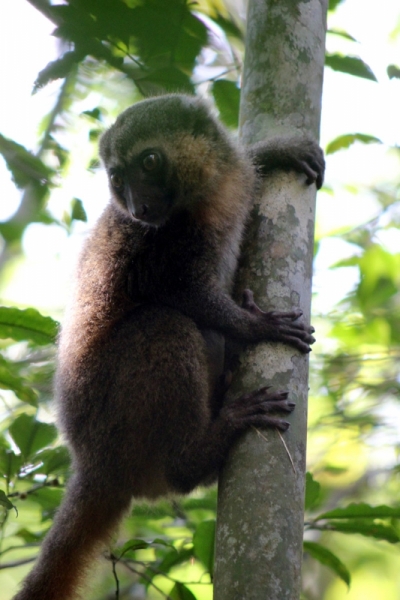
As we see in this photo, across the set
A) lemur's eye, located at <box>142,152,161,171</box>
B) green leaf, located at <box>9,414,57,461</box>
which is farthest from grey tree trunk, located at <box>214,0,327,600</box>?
green leaf, located at <box>9,414,57,461</box>

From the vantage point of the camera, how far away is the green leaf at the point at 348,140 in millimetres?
5055

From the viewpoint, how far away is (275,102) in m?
3.52

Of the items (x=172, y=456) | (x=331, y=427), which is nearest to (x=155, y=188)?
(x=172, y=456)

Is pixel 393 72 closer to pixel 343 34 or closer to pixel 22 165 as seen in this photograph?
pixel 343 34

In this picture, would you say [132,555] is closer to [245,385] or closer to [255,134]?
[245,385]

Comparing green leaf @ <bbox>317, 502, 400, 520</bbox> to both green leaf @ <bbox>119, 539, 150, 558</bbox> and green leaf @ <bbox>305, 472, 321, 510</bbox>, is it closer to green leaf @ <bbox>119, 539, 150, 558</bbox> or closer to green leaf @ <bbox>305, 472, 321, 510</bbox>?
green leaf @ <bbox>305, 472, 321, 510</bbox>

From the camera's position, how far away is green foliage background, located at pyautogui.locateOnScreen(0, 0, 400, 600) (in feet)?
11.3

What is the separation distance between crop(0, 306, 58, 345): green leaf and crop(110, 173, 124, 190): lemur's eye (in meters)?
1.23

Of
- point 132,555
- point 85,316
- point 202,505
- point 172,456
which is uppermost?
point 85,316

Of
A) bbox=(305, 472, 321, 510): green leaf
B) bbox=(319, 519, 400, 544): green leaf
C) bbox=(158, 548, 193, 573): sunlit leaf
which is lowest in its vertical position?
bbox=(158, 548, 193, 573): sunlit leaf

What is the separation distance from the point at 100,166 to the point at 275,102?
2093mm

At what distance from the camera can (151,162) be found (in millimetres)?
4363

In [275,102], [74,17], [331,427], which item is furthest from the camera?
[331,427]

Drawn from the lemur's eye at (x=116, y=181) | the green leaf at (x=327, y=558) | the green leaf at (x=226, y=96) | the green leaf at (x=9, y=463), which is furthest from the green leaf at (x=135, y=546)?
the green leaf at (x=226, y=96)
